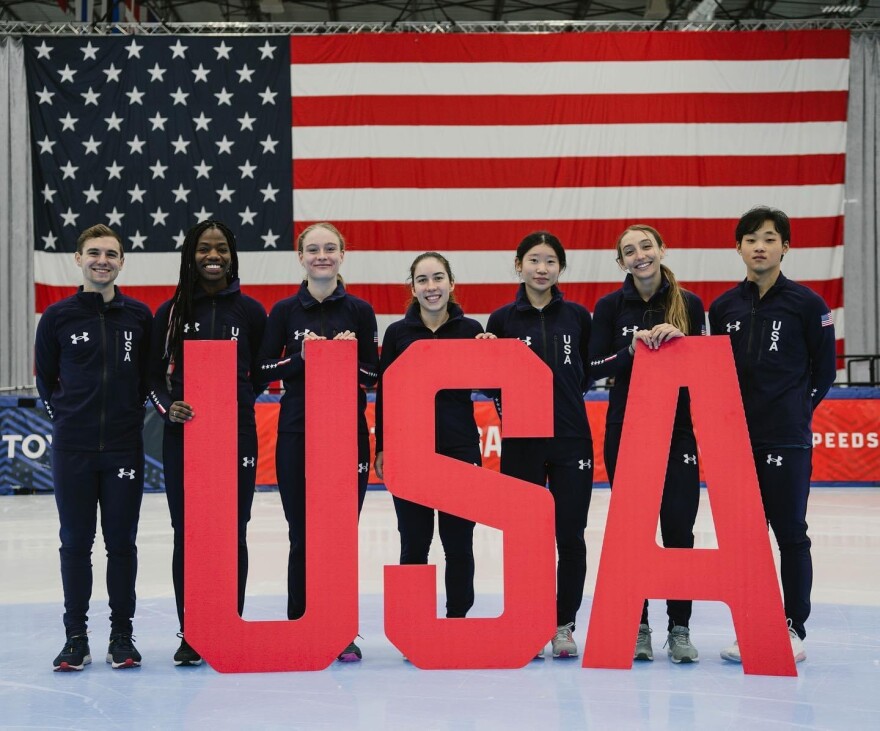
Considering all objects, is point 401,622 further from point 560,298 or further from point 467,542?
point 560,298

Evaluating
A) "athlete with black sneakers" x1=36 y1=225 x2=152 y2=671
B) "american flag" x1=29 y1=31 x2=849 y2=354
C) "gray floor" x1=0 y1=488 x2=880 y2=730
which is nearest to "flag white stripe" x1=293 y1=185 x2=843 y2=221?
"american flag" x1=29 y1=31 x2=849 y2=354

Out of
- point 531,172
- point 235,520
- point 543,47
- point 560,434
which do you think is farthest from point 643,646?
point 543,47

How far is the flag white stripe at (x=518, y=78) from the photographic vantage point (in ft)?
34.0

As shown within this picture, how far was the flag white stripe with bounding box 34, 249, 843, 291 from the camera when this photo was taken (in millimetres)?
10320

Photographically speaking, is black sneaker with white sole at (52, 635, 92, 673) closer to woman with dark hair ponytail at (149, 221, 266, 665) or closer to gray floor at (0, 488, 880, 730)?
gray floor at (0, 488, 880, 730)

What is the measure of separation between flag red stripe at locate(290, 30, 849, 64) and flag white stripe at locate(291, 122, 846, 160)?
0.73m

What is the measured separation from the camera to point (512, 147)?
10.4 metres

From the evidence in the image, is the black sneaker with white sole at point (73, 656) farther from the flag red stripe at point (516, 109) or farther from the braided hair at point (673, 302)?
the flag red stripe at point (516, 109)

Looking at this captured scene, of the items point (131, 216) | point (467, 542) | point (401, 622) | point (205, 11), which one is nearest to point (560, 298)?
point (467, 542)

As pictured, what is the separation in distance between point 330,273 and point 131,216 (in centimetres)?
777

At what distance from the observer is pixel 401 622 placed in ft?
10.1

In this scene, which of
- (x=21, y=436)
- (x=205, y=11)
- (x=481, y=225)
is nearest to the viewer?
(x=21, y=436)

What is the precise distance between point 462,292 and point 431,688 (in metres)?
7.56

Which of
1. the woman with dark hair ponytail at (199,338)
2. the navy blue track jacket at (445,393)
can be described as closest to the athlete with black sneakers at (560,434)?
the navy blue track jacket at (445,393)
